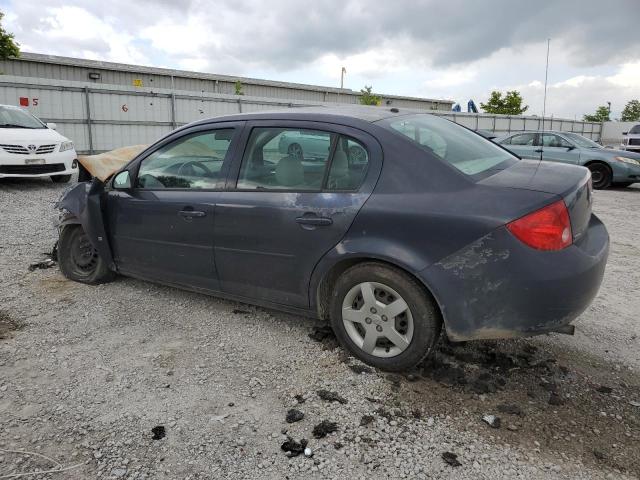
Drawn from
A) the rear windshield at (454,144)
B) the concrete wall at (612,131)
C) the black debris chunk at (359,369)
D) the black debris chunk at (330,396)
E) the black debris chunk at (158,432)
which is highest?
the concrete wall at (612,131)

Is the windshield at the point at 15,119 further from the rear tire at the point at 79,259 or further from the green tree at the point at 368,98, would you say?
the green tree at the point at 368,98

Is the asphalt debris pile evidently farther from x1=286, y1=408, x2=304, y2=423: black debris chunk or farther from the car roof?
the car roof

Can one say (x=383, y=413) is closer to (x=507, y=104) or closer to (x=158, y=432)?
(x=158, y=432)

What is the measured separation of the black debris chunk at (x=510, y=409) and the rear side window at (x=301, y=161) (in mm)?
1474

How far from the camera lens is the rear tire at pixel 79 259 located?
4.58 meters

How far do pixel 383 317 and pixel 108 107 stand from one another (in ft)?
52.0

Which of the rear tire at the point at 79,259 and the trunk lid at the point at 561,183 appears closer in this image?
the trunk lid at the point at 561,183

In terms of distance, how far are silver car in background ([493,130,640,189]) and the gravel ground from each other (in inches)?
373

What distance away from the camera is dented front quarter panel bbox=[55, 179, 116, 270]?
13.8 ft

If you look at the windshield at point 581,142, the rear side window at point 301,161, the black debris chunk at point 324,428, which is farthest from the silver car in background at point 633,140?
the black debris chunk at point 324,428

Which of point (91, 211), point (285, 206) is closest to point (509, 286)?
point (285, 206)

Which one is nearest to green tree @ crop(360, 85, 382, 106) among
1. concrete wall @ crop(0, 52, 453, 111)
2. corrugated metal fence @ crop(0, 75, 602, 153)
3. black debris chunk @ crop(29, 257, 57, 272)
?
concrete wall @ crop(0, 52, 453, 111)

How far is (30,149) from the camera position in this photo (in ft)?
31.9

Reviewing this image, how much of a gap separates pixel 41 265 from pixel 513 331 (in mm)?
4593
